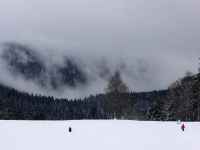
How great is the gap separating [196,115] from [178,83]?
9.52 m

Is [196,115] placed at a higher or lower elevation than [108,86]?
lower

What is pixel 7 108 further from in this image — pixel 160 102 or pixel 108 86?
pixel 160 102

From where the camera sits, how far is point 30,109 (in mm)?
96062

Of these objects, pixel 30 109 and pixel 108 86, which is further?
pixel 30 109

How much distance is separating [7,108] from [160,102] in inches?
1845

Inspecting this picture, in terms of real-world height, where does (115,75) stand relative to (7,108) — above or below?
above

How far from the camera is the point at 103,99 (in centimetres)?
6122
